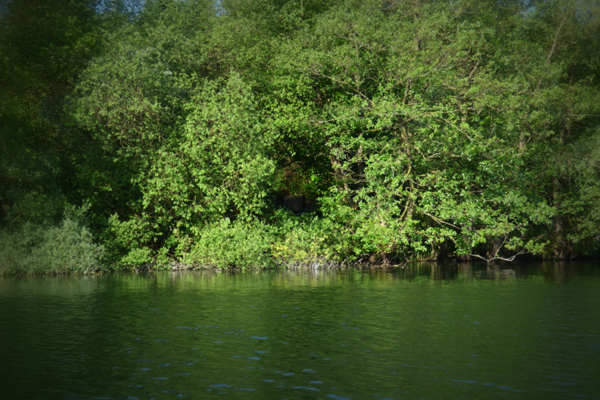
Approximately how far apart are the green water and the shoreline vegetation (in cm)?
1154

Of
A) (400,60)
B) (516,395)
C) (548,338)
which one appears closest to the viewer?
(516,395)

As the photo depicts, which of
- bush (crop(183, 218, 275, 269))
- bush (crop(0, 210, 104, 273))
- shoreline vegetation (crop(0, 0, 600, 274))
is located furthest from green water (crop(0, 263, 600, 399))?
shoreline vegetation (crop(0, 0, 600, 274))

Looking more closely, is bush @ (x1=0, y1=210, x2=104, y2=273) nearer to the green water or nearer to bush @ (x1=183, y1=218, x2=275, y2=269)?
bush @ (x1=183, y1=218, x2=275, y2=269)

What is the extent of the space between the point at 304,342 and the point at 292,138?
3227 cm

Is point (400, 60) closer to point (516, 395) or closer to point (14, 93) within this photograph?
point (14, 93)

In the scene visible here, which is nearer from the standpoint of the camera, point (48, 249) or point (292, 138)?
point (48, 249)

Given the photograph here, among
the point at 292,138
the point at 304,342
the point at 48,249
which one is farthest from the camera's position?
the point at 292,138

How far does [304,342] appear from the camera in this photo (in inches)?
627

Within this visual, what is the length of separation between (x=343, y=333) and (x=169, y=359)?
4839 mm

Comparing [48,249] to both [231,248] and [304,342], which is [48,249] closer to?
[231,248]

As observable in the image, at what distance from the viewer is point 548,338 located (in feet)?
52.5

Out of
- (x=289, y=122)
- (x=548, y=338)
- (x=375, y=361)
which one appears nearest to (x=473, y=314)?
(x=548, y=338)

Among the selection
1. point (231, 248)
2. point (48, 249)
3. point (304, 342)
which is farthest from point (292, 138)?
point (304, 342)

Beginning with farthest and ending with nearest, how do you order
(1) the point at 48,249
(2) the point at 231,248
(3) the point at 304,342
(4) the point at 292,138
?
(4) the point at 292,138
(2) the point at 231,248
(1) the point at 48,249
(3) the point at 304,342
